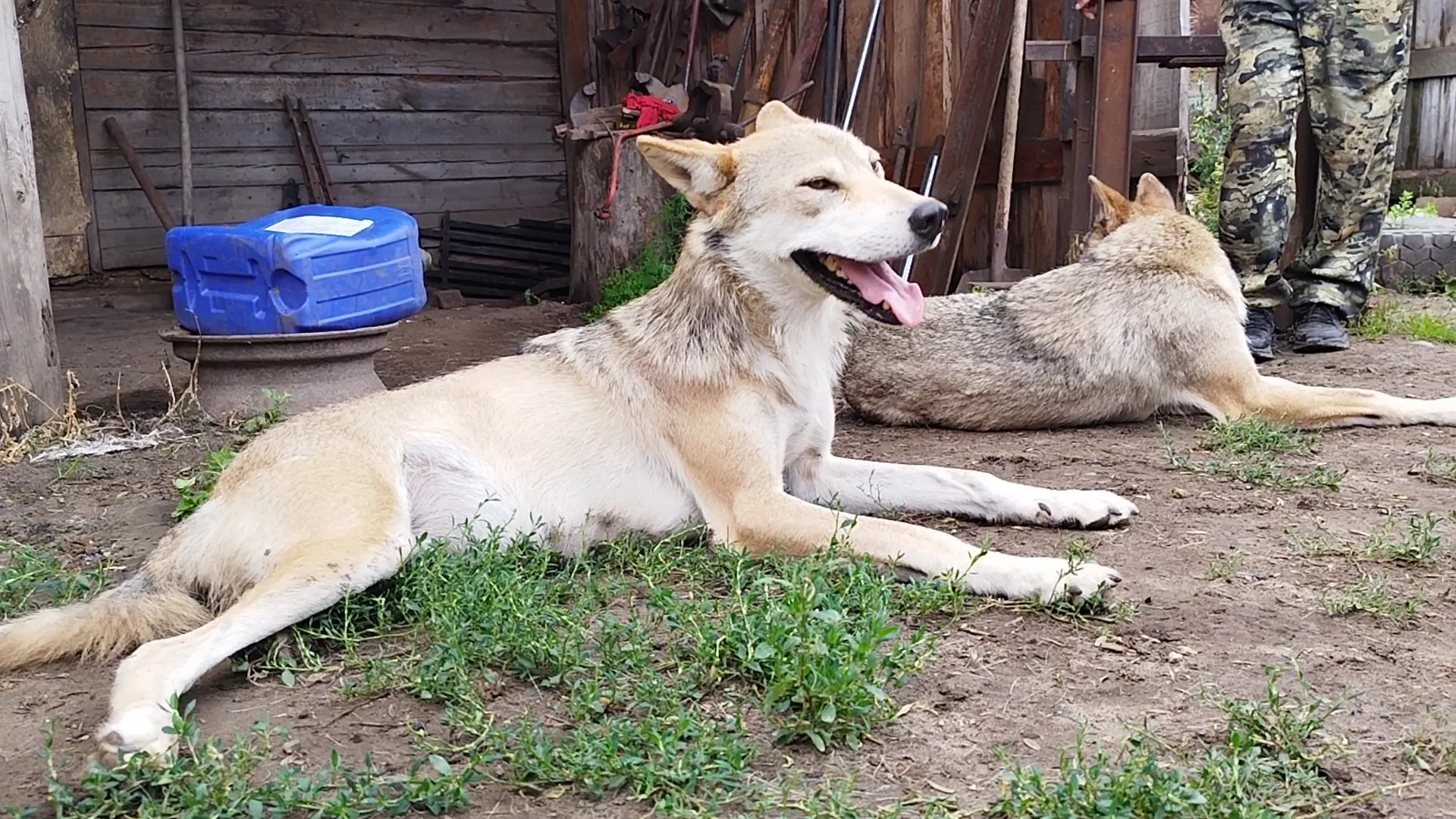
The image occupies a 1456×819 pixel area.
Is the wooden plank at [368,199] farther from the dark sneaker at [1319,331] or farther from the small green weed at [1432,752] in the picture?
the small green weed at [1432,752]

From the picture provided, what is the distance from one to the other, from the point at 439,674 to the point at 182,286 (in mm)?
4382

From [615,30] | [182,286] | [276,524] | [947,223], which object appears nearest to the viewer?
[276,524]

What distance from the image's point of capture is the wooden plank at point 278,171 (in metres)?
11.3

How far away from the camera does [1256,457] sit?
4.49m

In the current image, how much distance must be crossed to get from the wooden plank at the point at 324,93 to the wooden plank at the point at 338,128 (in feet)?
0.22

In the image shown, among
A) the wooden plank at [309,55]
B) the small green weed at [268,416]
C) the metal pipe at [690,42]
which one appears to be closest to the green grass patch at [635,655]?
the small green weed at [268,416]

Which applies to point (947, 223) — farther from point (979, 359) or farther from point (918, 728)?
point (918, 728)

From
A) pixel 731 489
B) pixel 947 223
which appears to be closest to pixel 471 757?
pixel 731 489

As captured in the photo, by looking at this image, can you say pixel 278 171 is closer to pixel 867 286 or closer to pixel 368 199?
pixel 368 199

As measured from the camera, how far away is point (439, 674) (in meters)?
2.66

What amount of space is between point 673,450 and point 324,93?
10117mm

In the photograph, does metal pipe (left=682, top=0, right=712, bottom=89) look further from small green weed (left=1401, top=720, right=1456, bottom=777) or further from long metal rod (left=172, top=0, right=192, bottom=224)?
small green weed (left=1401, top=720, right=1456, bottom=777)

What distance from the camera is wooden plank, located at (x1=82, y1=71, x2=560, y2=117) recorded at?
11.1 metres

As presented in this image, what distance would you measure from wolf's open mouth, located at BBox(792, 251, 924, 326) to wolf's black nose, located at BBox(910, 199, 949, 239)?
0.62ft
